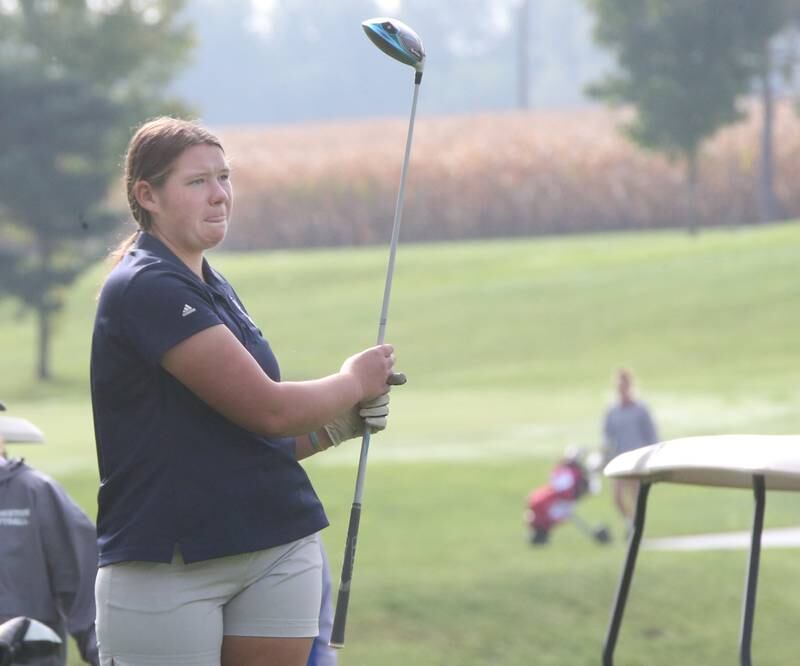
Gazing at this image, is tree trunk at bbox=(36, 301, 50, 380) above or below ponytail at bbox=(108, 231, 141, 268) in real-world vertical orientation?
above

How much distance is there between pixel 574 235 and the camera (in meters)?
55.9

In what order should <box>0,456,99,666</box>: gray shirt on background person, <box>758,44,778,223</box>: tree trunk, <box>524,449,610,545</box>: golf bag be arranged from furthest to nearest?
<box>758,44,778,223</box>: tree trunk → <box>524,449,610,545</box>: golf bag → <box>0,456,99,666</box>: gray shirt on background person

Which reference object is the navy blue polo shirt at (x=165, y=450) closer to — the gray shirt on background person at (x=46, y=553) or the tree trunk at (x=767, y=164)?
the gray shirt on background person at (x=46, y=553)

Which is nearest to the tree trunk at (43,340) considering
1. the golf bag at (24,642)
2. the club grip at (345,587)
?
the club grip at (345,587)

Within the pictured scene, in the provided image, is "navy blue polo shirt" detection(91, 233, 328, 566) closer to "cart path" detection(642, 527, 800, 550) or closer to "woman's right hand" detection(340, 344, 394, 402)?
"woman's right hand" detection(340, 344, 394, 402)

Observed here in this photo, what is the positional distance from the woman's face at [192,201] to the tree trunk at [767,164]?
46905mm

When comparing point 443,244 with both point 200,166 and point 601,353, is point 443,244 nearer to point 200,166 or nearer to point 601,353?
point 601,353

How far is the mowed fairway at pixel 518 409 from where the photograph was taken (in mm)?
11867

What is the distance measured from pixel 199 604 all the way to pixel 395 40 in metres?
1.35

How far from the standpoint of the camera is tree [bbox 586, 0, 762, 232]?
156 ft

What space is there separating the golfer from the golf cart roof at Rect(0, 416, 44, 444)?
1671mm

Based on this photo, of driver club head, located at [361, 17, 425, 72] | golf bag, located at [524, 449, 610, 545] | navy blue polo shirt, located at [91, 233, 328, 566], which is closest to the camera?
navy blue polo shirt, located at [91, 233, 328, 566]

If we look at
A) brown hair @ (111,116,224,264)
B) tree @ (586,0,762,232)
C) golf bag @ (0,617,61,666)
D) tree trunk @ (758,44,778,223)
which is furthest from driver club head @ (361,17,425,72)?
tree trunk @ (758,44,778,223)

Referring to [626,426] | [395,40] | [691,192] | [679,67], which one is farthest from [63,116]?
[395,40]
